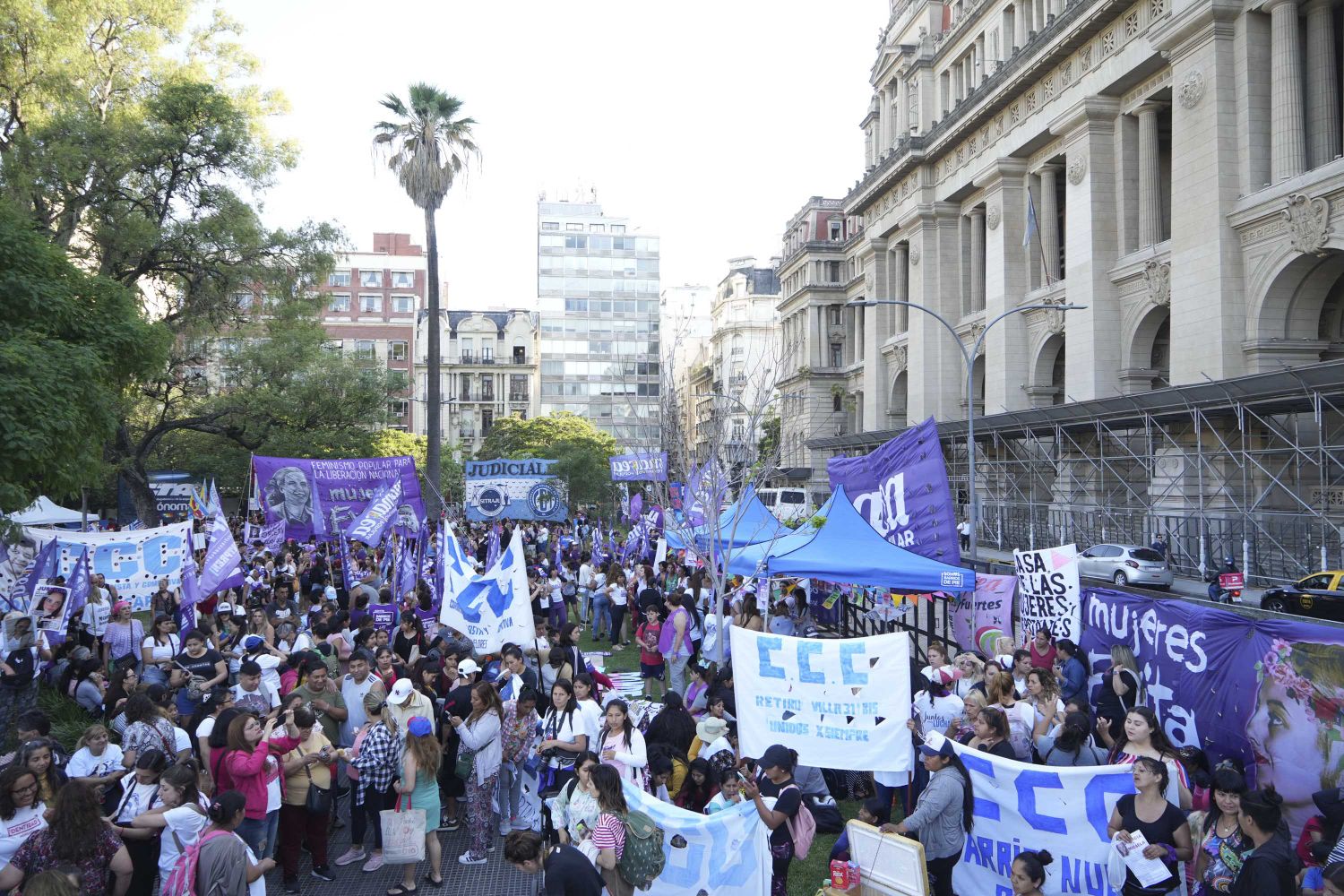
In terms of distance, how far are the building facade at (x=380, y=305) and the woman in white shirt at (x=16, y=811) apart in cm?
8225

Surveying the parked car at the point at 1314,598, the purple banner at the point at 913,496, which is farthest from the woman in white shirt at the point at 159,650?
the parked car at the point at 1314,598

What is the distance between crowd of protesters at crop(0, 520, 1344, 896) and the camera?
6.16 metres

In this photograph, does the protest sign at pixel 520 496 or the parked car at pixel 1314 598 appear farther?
the protest sign at pixel 520 496

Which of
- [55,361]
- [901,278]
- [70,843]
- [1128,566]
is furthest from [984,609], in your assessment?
[901,278]

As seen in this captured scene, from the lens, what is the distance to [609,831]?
21.5 ft

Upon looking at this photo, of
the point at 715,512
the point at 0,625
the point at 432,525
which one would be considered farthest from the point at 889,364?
the point at 0,625

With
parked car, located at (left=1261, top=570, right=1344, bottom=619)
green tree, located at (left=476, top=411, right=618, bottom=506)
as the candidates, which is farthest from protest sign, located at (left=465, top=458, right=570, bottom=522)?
green tree, located at (left=476, top=411, right=618, bottom=506)

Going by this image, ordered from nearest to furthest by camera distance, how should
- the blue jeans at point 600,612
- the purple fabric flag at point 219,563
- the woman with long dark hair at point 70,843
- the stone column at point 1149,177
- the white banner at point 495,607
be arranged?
the woman with long dark hair at point 70,843 → the white banner at point 495,607 → the purple fabric flag at point 219,563 → the blue jeans at point 600,612 → the stone column at point 1149,177

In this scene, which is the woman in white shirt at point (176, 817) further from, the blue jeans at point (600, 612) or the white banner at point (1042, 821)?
the blue jeans at point (600, 612)

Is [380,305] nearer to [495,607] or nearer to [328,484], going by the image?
[328,484]

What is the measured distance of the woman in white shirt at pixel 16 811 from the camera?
6.21 meters

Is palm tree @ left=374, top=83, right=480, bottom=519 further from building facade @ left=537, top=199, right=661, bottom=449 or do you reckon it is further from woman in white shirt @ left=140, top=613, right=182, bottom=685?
building facade @ left=537, top=199, right=661, bottom=449

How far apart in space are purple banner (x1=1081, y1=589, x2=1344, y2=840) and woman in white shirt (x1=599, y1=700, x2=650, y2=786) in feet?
14.6

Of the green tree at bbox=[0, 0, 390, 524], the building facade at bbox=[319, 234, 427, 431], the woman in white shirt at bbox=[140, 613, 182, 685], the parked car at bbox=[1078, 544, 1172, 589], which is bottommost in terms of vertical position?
the parked car at bbox=[1078, 544, 1172, 589]
